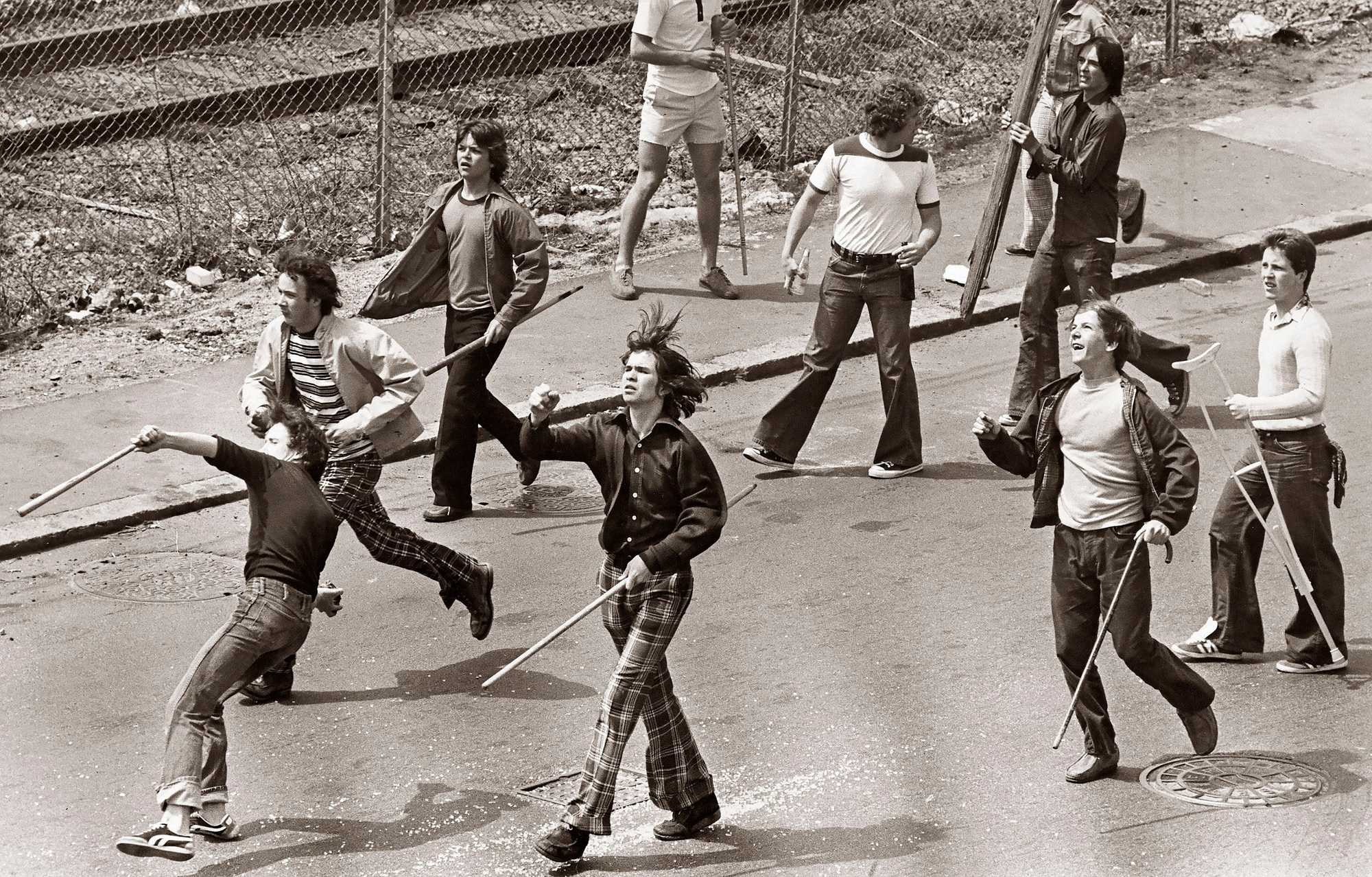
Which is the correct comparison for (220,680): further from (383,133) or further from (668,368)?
(383,133)

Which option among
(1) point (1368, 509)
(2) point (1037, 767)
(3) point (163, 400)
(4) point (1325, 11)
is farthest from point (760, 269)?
(4) point (1325, 11)

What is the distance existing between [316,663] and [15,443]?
3238 millimetres

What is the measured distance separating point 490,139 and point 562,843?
4.28m

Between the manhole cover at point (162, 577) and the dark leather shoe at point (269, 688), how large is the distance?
1.16 meters

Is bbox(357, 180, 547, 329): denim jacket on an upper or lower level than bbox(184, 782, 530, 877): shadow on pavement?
upper

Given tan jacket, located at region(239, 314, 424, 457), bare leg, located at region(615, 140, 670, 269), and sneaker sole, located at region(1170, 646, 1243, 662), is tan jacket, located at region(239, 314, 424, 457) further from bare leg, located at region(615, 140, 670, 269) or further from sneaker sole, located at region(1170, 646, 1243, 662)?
bare leg, located at region(615, 140, 670, 269)

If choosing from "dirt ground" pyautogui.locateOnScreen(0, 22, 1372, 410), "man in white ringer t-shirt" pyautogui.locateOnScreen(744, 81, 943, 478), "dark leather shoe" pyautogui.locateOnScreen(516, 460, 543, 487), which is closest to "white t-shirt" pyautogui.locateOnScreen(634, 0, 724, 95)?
"dirt ground" pyautogui.locateOnScreen(0, 22, 1372, 410)

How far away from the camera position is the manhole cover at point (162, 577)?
29.7ft

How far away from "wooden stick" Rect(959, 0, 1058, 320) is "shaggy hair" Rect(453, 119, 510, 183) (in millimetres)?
3695

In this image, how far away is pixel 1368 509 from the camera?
31.6 ft

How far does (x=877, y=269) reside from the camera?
10.5 metres

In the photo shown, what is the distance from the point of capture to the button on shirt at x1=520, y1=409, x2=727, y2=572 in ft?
21.8

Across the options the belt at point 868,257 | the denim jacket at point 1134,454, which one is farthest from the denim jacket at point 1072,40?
the denim jacket at point 1134,454

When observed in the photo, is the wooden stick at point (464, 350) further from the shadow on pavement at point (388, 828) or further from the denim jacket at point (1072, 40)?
the denim jacket at point (1072, 40)
